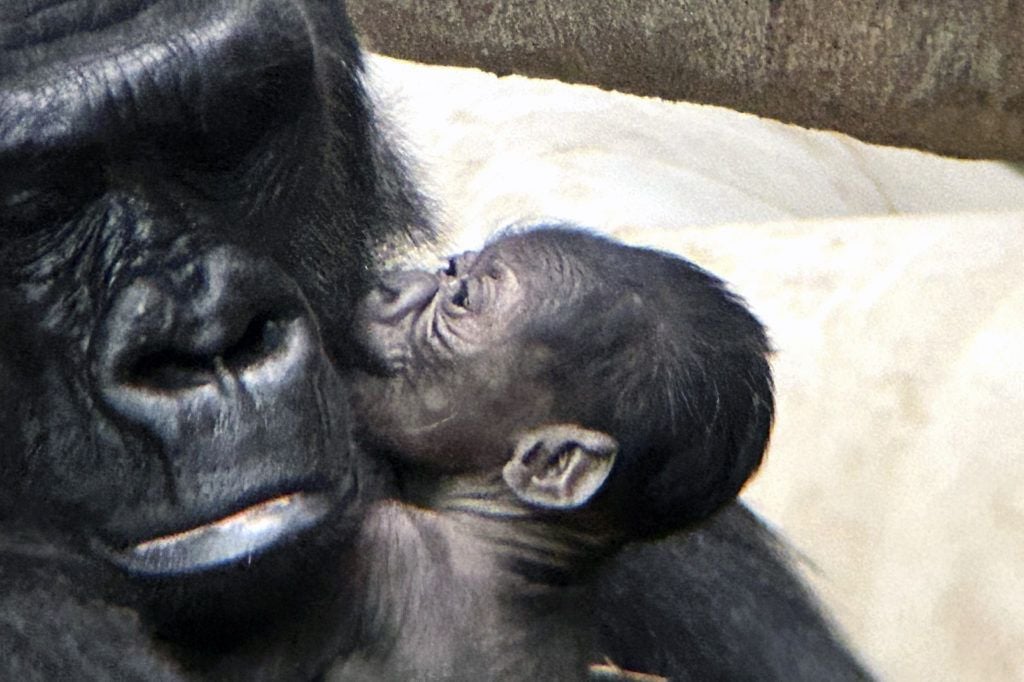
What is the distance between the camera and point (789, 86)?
4.48 m

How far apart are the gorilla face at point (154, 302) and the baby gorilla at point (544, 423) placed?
40 centimetres

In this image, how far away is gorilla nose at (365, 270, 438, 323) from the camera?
89.6 inches

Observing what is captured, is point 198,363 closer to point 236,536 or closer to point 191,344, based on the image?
point 191,344

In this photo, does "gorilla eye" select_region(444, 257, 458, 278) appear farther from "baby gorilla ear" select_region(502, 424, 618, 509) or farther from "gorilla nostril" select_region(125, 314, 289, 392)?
"gorilla nostril" select_region(125, 314, 289, 392)

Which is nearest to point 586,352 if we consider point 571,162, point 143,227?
→ point 143,227

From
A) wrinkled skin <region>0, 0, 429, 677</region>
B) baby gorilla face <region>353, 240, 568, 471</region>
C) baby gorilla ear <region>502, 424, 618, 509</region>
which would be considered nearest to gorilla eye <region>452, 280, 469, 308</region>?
baby gorilla face <region>353, 240, 568, 471</region>

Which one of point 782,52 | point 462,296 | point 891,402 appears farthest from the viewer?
point 782,52

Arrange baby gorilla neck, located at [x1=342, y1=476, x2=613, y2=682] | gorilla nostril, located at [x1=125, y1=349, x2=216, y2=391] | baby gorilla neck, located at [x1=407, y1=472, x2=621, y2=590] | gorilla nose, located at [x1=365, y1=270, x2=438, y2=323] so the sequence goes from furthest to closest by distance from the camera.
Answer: gorilla nose, located at [x1=365, y1=270, x2=438, y2=323] → baby gorilla neck, located at [x1=407, y1=472, x2=621, y2=590] → baby gorilla neck, located at [x1=342, y1=476, x2=613, y2=682] → gorilla nostril, located at [x1=125, y1=349, x2=216, y2=391]

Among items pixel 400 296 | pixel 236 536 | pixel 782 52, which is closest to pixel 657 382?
pixel 400 296

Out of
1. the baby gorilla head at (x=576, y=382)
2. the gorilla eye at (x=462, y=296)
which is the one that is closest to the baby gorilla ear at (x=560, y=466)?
the baby gorilla head at (x=576, y=382)

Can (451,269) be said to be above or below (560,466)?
above

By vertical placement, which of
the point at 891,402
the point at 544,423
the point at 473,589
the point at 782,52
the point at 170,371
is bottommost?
the point at 782,52

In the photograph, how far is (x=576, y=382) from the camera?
7.25 feet

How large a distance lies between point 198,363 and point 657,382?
2.40ft
